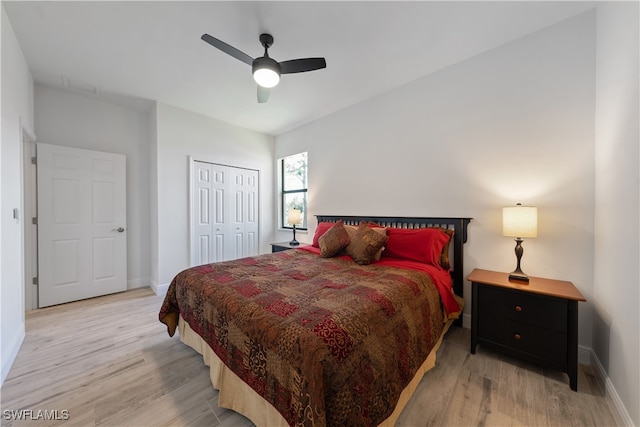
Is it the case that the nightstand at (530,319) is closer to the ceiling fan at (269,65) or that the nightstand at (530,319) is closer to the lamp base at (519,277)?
the lamp base at (519,277)

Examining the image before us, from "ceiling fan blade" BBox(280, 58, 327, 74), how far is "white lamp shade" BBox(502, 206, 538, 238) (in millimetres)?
2016

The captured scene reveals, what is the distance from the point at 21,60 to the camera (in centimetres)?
238

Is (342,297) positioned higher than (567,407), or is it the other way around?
(342,297)

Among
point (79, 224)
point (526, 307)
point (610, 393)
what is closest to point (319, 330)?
point (526, 307)

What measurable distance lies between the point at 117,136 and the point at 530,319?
5387mm

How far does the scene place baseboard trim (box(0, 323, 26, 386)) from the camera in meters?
1.72

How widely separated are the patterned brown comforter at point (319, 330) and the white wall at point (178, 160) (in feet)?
5.96

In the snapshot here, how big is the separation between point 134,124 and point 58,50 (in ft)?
4.70

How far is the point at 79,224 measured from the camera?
3234mm

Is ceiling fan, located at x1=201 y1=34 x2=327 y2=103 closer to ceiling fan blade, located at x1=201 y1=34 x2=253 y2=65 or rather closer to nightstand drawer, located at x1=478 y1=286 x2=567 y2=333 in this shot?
ceiling fan blade, located at x1=201 y1=34 x2=253 y2=65

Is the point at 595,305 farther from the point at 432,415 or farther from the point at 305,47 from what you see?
the point at 305,47

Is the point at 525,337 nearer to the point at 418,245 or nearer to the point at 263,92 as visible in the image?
the point at 418,245

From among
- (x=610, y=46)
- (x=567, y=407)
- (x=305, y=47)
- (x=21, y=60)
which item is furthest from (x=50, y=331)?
(x=610, y=46)

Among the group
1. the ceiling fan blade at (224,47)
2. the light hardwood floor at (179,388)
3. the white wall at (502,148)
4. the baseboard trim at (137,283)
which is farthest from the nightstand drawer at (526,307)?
the baseboard trim at (137,283)
